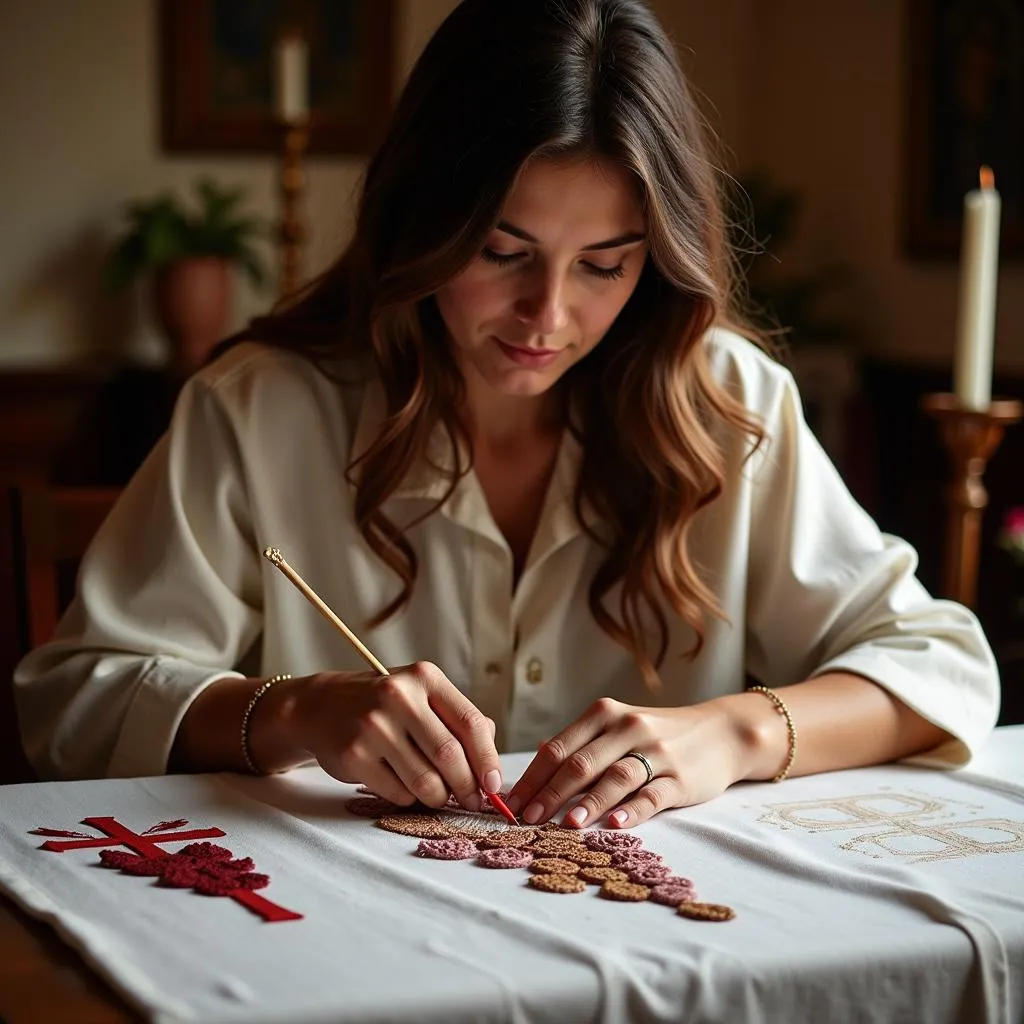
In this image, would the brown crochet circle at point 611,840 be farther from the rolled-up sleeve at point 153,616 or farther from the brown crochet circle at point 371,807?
the rolled-up sleeve at point 153,616

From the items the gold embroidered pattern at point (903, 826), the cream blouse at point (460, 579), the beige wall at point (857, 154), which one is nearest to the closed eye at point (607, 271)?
the cream blouse at point (460, 579)

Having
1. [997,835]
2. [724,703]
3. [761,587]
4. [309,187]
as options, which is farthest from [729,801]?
[309,187]

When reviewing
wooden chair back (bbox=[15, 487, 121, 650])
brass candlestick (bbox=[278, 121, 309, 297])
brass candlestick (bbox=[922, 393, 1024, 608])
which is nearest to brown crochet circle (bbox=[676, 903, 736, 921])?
wooden chair back (bbox=[15, 487, 121, 650])

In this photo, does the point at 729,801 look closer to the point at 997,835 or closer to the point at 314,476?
the point at 997,835

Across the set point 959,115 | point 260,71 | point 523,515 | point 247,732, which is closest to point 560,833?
point 247,732

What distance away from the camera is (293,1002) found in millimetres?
916

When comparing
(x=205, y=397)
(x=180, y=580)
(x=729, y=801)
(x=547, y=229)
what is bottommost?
(x=729, y=801)

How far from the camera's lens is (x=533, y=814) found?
136cm

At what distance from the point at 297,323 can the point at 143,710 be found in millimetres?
566

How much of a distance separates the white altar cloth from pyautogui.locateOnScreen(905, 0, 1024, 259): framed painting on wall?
313 centimetres

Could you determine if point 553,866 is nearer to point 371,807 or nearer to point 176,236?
point 371,807

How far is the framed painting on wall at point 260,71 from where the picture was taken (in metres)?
4.95

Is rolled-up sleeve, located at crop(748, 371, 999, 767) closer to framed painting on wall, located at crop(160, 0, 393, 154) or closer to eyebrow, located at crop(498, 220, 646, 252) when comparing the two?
eyebrow, located at crop(498, 220, 646, 252)

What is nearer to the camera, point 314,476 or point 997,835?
point 997,835
